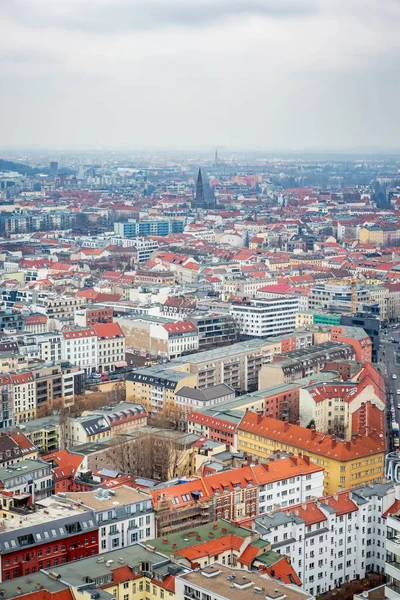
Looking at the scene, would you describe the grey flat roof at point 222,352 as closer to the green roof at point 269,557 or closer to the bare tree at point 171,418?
the bare tree at point 171,418

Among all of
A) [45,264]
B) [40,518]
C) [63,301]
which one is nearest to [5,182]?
[45,264]

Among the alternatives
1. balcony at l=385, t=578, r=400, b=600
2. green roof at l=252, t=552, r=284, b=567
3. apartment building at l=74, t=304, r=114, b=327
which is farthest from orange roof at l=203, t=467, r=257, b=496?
apartment building at l=74, t=304, r=114, b=327

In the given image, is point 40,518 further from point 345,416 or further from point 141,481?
point 345,416

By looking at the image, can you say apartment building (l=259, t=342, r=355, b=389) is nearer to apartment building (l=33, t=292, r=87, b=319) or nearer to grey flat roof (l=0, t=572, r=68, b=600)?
apartment building (l=33, t=292, r=87, b=319)

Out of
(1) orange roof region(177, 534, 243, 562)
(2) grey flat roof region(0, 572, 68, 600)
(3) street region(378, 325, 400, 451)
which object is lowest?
(3) street region(378, 325, 400, 451)

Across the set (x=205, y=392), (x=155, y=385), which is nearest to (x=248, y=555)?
(x=205, y=392)

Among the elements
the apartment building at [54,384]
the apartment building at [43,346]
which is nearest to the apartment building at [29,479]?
the apartment building at [54,384]
